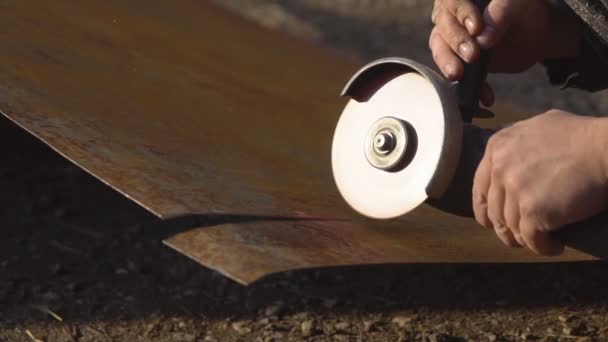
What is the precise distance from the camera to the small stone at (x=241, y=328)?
211 centimetres

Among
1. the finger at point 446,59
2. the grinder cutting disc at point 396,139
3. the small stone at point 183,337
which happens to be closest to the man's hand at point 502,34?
the finger at point 446,59

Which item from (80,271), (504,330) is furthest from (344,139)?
(80,271)

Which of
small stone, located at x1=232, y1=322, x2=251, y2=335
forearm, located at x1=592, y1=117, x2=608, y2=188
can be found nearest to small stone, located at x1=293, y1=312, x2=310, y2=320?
small stone, located at x1=232, y1=322, x2=251, y2=335

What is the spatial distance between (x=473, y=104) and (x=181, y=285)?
2.78 ft

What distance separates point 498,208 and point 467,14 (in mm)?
453

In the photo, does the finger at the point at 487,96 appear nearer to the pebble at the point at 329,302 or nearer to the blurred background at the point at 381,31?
the pebble at the point at 329,302

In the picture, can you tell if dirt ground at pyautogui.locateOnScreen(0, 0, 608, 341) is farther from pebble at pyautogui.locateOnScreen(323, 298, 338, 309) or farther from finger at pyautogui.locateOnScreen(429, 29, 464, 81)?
finger at pyautogui.locateOnScreen(429, 29, 464, 81)

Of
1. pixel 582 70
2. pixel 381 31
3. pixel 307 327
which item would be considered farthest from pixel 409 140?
pixel 381 31

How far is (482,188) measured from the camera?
157cm

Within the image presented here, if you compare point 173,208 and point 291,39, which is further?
point 291,39

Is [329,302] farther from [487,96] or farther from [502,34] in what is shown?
[502,34]

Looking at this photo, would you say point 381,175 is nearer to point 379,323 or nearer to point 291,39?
point 379,323

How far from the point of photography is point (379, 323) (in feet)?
7.16

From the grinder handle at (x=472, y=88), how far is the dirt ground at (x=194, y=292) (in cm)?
55
